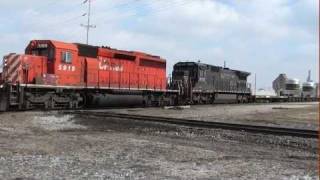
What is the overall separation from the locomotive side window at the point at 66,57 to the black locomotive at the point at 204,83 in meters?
12.0

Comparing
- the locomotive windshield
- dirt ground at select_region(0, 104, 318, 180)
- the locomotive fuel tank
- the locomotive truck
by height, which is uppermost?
the locomotive windshield

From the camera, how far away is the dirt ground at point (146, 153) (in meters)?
8.50

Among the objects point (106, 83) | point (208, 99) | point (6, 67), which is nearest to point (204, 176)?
point (6, 67)

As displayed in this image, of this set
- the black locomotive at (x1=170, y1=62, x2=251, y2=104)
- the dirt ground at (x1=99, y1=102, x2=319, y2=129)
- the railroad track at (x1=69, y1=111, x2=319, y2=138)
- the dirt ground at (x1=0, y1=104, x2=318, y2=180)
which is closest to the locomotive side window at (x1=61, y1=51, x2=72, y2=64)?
the dirt ground at (x1=99, y1=102, x2=319, y2=129)

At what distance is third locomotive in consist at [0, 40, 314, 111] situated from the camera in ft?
79.2

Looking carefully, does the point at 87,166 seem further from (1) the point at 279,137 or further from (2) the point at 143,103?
(2) the point at 143,103

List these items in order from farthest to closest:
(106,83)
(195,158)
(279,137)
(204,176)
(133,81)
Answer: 1. (133,81)
2. (106,83)
3. (279,137)
4. (195,158)
5. (204,176)

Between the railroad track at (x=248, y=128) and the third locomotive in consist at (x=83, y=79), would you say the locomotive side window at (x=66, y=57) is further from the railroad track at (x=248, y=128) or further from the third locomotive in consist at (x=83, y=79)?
the railroad track at (x=248, y=128)

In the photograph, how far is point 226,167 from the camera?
9188 millimetres

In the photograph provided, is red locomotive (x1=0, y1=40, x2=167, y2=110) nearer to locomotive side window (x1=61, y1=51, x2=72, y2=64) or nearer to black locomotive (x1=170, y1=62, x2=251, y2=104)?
locomotive side window (x1=61, y1=51, x2=72, y2=64)

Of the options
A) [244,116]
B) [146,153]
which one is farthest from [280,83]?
[146,153]

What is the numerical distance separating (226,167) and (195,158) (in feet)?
3.68

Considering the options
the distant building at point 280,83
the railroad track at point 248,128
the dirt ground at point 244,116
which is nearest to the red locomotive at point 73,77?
the dirt ground at point 244,116

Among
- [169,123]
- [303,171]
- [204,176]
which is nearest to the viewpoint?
[204,176]
